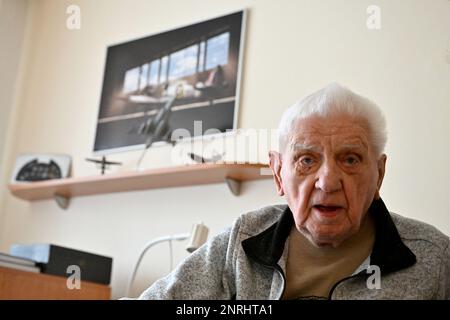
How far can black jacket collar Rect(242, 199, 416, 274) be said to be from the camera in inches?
48.8

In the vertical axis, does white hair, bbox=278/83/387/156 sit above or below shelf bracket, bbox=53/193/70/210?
above

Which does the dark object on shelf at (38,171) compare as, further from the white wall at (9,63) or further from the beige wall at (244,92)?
the white wall at (9,63)

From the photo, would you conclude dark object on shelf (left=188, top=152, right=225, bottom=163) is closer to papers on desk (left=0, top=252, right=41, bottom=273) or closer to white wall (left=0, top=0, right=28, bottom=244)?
papers on desk (left=0, top=252, right=41, bottom=273)

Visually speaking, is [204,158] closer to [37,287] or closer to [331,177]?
[37,287]

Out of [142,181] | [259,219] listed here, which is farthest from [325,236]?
[142,181]

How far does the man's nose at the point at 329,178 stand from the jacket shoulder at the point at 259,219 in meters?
0.22

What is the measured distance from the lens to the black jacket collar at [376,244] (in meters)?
1.24

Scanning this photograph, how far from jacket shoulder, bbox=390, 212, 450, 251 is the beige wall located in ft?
2.26

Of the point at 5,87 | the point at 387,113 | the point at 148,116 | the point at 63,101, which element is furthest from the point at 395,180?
the point at 5,87

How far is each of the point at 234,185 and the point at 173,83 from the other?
636 mm

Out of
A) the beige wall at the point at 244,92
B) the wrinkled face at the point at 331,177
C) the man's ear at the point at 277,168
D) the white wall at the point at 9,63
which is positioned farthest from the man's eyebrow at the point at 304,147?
the white wall at the point at 9,63

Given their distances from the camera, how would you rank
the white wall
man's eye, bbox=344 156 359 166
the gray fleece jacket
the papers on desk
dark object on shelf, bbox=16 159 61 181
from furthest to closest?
the white wall, dark object on shelf, bbox=16 159 61 181, the papers on desk, man's eye, bbox=344 156 359 166, the gray fleece jacket

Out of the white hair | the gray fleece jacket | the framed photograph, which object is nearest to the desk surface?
the framed photograph

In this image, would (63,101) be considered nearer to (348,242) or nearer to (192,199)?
(192,199)
